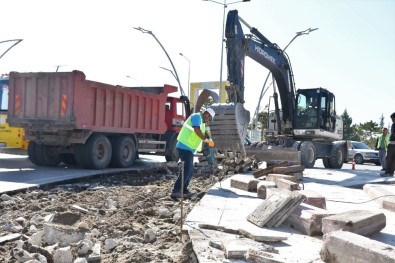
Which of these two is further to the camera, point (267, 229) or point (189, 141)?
point (189, 141)

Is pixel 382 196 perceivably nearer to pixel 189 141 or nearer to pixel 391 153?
pixel 189 141

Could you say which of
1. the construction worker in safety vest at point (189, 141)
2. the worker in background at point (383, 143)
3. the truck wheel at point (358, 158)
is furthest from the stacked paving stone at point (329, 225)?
the truck wheel at point (358, 158)

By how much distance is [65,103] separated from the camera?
10.6m

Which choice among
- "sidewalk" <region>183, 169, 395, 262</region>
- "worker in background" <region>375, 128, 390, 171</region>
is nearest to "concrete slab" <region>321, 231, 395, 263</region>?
"sidewalk" <region>183, 169, 395, 262</region>

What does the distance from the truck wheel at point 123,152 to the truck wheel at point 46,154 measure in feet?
5.15

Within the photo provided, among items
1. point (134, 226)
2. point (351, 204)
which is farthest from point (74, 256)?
point (351, 204)

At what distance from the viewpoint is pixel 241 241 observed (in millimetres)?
3672

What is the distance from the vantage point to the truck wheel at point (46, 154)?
1180 centimetres

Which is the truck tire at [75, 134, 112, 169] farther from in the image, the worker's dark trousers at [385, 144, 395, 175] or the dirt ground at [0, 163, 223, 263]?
the worker's dark trousers at [385, 144, 395, 175]

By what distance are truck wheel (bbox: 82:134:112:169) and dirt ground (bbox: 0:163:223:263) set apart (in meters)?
2.60

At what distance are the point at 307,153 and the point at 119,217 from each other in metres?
8.94

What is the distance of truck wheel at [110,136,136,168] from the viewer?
12039 mm

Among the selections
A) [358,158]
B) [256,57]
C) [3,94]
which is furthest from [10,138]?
[358,158]

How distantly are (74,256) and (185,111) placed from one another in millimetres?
11765
